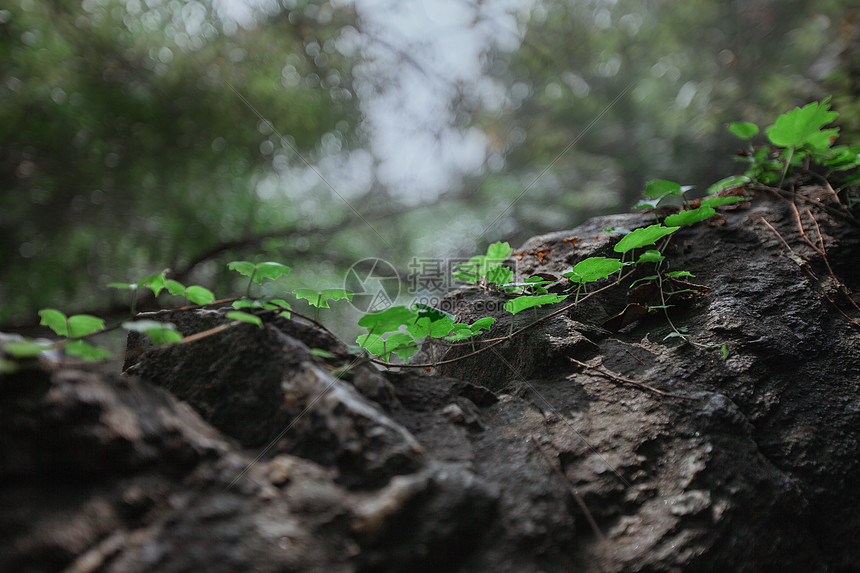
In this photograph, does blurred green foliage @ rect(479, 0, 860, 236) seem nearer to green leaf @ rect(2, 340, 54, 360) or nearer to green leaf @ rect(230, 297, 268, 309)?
green leaf @ rect(230, 297, 268, 309)

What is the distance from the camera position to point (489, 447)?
0.50 meters

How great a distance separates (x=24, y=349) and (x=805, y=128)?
4.07 feet

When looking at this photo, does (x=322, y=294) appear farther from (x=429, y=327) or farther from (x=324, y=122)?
(x=324, y=122)

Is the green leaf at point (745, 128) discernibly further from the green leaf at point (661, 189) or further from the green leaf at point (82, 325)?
the green leaf at point (82, 325)

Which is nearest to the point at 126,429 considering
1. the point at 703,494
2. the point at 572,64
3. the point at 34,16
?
the point at 703,494

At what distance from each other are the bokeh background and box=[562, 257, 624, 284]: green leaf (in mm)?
1444

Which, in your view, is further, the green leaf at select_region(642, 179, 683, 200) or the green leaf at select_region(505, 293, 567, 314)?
the green leaf at select_region(642, 179, 683, 200)

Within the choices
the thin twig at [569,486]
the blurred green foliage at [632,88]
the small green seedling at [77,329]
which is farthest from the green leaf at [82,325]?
the blurred green foliage at [632,88]

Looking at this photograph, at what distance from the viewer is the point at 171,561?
290 millimetres

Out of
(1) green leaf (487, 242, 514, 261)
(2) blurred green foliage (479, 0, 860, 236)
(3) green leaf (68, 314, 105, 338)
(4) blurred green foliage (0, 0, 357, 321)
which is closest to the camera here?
(3) green leaf (68, 314, 105, 338)

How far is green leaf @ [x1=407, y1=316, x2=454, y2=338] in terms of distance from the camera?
0.61 metres

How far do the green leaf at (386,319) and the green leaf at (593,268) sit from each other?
308 mm

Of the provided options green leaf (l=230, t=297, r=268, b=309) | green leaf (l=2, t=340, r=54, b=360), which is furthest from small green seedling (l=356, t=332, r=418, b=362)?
green leaf (l=2, t=340, r=54, b=360)

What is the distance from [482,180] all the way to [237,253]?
69.8 inches
